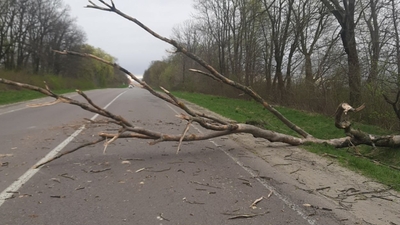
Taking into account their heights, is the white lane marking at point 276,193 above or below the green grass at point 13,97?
above

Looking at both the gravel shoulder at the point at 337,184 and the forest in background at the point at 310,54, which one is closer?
the gravel shoulder at the point at 337,184

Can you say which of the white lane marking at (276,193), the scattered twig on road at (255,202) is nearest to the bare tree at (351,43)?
the white lane marking at (276,193)

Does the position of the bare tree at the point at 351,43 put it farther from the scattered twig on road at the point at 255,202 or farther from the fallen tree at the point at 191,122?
the scattered twig on road at the point at 255,202

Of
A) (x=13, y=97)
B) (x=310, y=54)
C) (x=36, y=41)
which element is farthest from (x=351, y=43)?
(x=36, y=41)

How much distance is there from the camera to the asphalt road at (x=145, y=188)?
4496mm

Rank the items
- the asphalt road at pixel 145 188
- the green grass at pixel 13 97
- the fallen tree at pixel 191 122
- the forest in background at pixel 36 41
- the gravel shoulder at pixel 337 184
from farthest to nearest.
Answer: the forest in background at pixel 36 41 < the green grass at pixel 13 97 < the fallen tree at pixel 191 122 < the gravel shoulder at pixel 337 184 < the asphalt road at pixel 145 188

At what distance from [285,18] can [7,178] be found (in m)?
24.7

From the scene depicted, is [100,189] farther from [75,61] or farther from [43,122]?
[75,61]

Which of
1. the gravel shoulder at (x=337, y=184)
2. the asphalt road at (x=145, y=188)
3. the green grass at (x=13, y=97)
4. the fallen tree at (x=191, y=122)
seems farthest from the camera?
the green grass at (x=13, y=97)

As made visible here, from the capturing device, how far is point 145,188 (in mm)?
5586

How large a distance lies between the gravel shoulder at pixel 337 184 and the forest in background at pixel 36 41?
32.8 meters

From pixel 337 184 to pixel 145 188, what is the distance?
3070 millimetres

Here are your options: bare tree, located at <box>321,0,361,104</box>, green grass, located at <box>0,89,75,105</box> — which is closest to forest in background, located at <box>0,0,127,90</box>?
green grass, located at <box>0,89,75,105</box>

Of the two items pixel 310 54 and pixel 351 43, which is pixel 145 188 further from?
pixel 310 54
